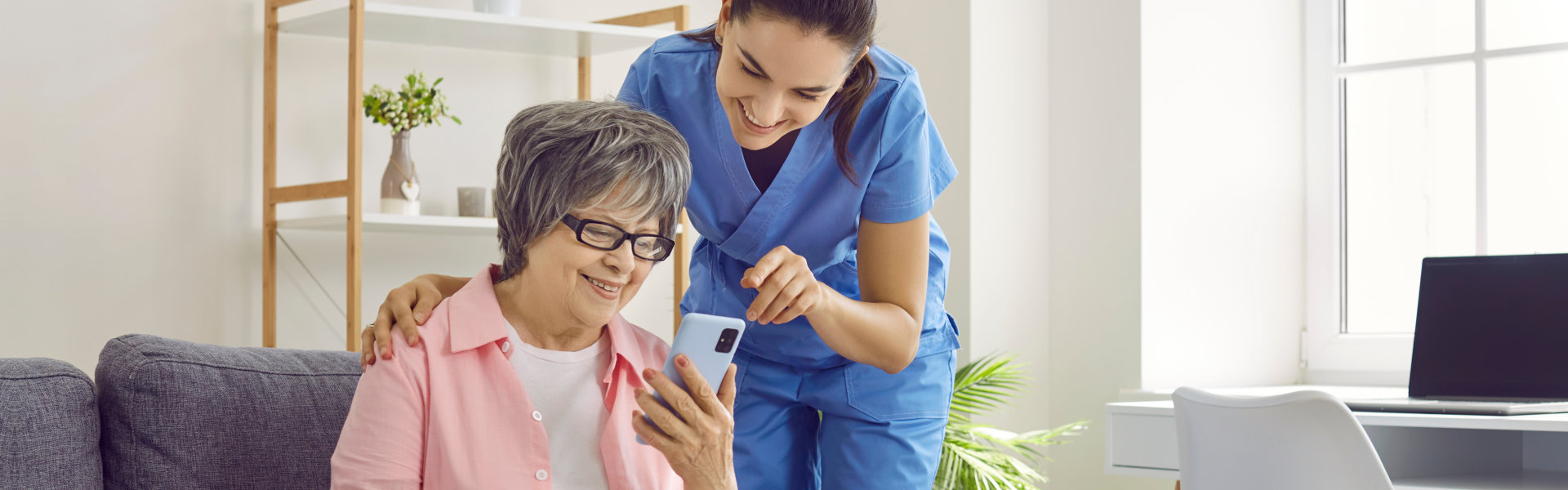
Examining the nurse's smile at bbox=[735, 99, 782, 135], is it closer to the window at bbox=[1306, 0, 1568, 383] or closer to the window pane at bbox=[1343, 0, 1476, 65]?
the window at bbox=[1306, 0, 1568, 383]

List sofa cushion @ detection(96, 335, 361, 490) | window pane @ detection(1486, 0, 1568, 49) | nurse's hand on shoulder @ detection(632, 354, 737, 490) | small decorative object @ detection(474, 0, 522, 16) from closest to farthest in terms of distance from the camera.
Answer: nurse's hand on shoulder @ detection(632, 354, 737, 490) → sofa cushion @ detection(96, 335, 361, 490) → small decorative object @ detection(474, 0, 522, 16) → window pane @ detection(1486, 0, 1568, 49)

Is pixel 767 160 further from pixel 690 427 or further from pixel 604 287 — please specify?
pixel 690 427

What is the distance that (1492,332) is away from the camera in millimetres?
2424

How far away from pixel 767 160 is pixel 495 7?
137cm

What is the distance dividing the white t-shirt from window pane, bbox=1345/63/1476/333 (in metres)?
2.67

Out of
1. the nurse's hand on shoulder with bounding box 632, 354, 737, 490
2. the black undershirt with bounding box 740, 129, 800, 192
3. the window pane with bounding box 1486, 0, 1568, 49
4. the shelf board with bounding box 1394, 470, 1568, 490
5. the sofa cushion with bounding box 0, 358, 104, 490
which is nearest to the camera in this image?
the nurse's hand on shoulder with bounding box 632, 354, 737, 490

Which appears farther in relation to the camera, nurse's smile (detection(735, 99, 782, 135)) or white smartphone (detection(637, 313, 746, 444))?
nurse's smile (detection(735, 99, 782, 135))

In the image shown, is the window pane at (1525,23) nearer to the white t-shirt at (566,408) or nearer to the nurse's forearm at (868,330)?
the nurse's forearm at (868,330)

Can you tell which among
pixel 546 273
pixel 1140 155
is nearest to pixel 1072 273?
pixel 1140 155

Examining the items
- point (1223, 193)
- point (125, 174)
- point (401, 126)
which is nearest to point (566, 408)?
point (401, 126)

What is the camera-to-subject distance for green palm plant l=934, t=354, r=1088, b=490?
8.74ft

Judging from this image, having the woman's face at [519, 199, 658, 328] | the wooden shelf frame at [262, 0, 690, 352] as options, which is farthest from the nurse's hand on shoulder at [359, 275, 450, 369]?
the wooden shelf frame at [262, 0, 690, 352]

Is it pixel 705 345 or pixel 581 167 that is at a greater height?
pixel 581 167

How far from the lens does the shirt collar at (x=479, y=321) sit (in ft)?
3.91
